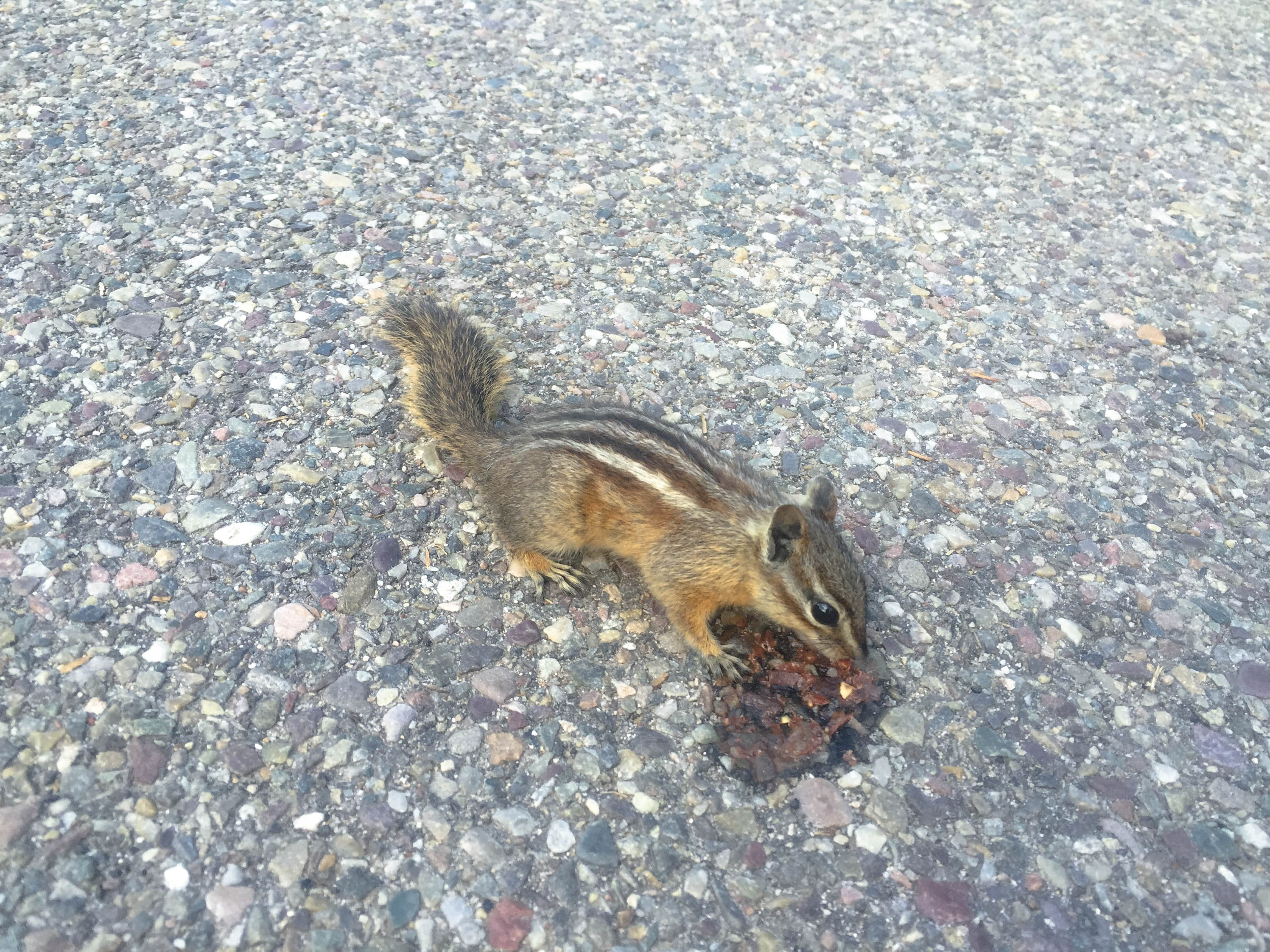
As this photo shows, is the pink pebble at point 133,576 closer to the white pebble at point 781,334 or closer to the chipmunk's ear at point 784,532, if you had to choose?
the chipmunk's ear at point 784,532

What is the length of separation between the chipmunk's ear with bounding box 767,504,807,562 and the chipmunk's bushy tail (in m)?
1.08

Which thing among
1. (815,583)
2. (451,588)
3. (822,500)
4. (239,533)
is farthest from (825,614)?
(239,533)

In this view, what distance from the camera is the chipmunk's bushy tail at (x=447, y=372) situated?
335 cm

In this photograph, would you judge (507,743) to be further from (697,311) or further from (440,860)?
(697,311)

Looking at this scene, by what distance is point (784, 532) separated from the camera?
2752 millimetres

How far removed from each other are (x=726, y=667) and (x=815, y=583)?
1.25 ft

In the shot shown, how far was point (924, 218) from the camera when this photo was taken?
480 centimetres

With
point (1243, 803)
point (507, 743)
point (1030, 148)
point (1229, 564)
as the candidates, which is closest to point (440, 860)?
point (507, 743)

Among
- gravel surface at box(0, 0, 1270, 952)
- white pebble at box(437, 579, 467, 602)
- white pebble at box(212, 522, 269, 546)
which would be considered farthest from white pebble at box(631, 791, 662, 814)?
white pebble at box(212, 522, 269, 546)

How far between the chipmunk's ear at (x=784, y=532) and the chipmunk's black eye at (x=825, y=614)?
6.2 inches

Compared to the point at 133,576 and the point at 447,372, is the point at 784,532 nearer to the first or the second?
the point at 447,372

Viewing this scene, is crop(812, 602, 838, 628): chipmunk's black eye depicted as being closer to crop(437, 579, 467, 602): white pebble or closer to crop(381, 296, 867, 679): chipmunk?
crop(381, 296, 867, 679): chipmunk

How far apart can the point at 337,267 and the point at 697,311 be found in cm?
155

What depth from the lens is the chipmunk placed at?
2.79 m
